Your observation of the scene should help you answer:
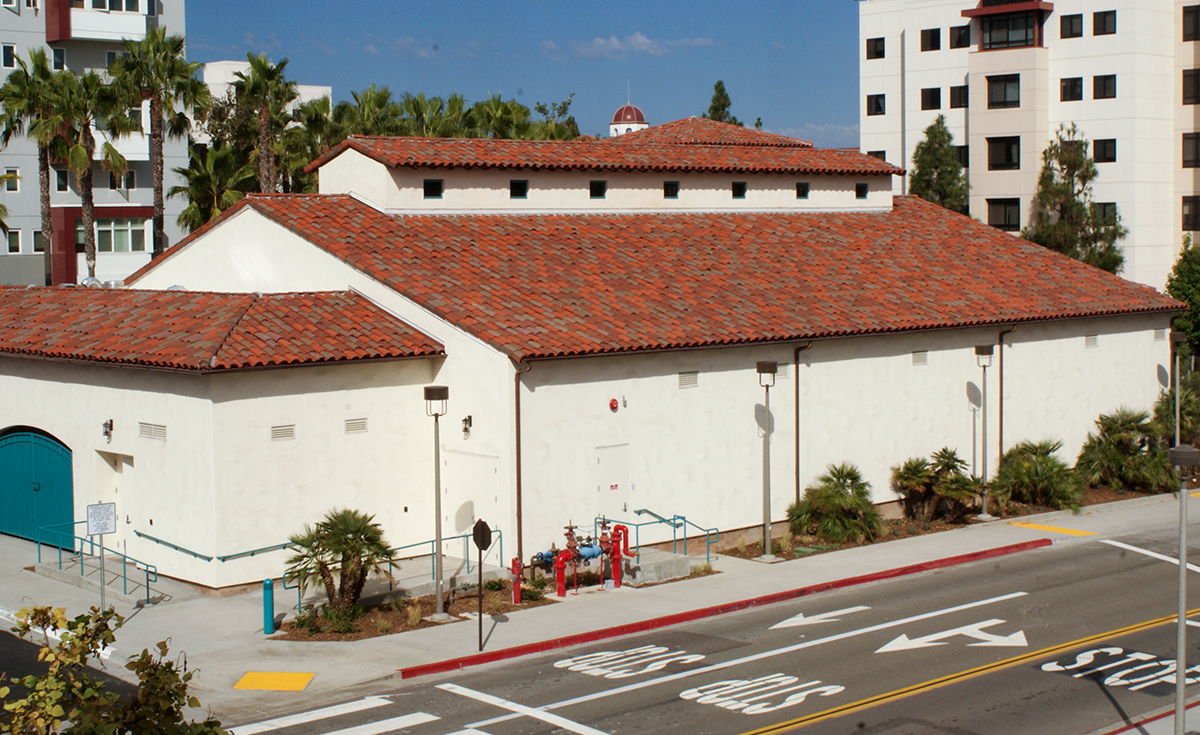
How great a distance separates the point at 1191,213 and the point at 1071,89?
8370mm

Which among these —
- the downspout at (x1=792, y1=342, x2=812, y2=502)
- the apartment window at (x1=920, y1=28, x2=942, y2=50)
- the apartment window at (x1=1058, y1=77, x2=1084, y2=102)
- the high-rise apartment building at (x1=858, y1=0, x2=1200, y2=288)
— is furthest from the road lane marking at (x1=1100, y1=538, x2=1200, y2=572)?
the apartment window at (x1=920, y1=28, x2=942, y2=50)

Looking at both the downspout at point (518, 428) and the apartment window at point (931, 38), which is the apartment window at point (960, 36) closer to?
the apartment window at point (931, 38)

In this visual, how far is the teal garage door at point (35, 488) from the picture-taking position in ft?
84.0

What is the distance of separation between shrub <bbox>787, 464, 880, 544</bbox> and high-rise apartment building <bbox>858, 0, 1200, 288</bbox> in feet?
133

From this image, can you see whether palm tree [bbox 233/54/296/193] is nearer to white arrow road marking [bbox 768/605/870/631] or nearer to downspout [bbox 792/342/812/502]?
downspout [bbox 792/342/812/502]

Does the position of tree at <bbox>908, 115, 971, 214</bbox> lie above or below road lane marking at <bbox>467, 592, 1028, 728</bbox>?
above

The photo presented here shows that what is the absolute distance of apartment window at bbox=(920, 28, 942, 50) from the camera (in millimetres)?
67125

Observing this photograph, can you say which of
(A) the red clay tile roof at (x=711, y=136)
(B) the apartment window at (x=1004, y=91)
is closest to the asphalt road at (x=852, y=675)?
(A) the red clay tile roof at (x=711, y=136)

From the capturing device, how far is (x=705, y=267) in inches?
1158

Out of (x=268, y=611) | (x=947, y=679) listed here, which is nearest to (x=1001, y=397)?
(x=947, y=679)

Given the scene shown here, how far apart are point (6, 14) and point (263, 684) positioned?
179 ft

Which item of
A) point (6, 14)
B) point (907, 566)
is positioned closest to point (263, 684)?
point (907, 566)

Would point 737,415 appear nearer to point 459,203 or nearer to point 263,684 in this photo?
point 459,203

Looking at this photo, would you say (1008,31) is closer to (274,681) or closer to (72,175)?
(72,175)
